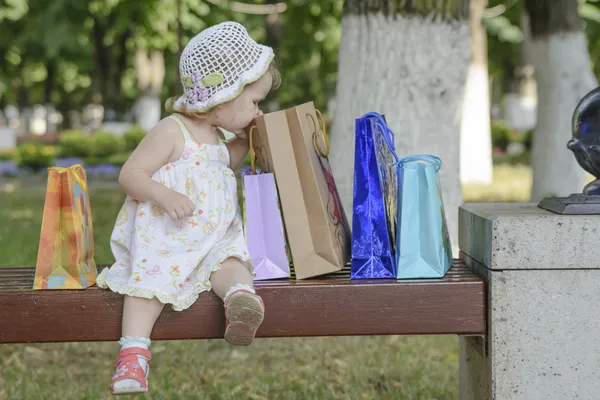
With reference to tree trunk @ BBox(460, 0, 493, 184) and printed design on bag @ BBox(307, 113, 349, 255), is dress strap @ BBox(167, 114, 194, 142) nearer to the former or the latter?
printed design on bag @ BBox(307, 113, 349, 255)

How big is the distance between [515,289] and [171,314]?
1147 millimetres

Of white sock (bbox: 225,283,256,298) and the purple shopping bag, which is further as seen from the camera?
the purple shopping bag

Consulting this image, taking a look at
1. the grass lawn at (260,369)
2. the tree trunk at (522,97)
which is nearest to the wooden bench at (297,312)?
the grass lawn at (260,369)

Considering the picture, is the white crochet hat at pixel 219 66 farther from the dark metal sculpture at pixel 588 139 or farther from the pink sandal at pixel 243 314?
the dark metal sculpture at pixel 588 139

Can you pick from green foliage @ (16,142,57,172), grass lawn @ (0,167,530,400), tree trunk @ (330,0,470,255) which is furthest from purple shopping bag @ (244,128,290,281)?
green foliage @ (16,142,57,172)

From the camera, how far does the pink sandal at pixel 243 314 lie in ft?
9.68

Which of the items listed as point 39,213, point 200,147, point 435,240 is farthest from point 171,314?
point 39,213

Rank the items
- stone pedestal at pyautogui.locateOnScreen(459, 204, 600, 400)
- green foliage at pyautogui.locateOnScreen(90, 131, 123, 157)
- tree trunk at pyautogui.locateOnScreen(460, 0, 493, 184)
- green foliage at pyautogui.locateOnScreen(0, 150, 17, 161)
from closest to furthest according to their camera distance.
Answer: stone pedestal at pyautogui.locateOnScreen(459, 204, 600, 400)
tree trunk at pyautogui.locateOnScreen(460, 0, 493, 184)
green foliage at pyautogui.locateOnScreen(90, 131, 123, 157)
green foliage at pyautogui.locateOnScreen(0, 150, 17, 161)

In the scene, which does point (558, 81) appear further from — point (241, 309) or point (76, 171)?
point (241, 309)

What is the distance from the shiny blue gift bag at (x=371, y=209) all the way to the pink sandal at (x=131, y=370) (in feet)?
2.55

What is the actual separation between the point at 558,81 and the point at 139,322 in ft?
23.4

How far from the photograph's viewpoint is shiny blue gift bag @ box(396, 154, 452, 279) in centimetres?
319

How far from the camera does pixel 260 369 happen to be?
4945mm

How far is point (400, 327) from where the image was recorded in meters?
3.12
